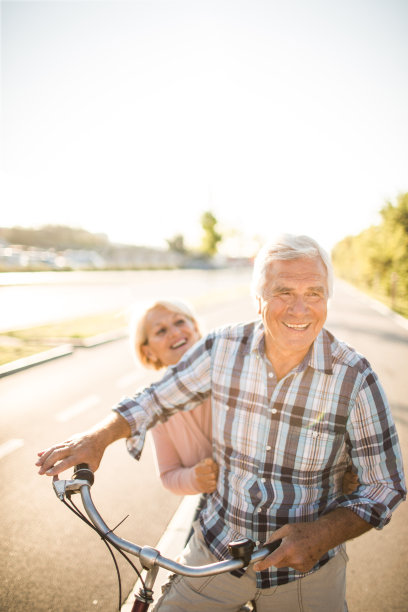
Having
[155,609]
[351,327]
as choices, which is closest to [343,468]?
[155,609]

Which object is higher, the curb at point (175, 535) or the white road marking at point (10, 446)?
the curb at point (175, 535)

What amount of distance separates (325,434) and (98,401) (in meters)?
4.61

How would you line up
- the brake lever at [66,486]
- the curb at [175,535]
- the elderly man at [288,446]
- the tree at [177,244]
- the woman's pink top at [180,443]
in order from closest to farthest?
1. the brake lever at [66,486]
2. the elderly man at [288,446]
3. the woman's pink top at [180,443]
4. the curb at [175,535]
5. the tree at [177,244]

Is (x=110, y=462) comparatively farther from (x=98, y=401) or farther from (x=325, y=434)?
(x=325, y=434)

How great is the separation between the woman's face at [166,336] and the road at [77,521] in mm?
1542

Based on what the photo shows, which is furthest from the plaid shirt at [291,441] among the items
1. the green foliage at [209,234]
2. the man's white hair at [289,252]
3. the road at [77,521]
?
the green foliage at [209,234]

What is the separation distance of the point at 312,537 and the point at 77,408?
A: 14.8ft

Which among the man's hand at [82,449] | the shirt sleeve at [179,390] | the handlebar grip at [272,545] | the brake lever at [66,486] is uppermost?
the shirt sleeve at [179,390]

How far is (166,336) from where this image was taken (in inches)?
92.4

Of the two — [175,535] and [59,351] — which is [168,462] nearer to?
[175,535]

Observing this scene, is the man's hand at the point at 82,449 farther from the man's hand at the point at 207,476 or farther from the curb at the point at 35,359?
the curb at the point at 35,359

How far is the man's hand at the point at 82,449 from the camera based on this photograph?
1245mm

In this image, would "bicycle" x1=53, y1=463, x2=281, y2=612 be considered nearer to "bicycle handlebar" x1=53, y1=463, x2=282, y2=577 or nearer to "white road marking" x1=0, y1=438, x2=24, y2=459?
"bicycle handlebar" x1=53, y1=463, x2=282, y2=577

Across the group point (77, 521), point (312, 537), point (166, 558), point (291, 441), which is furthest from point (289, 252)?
point (77, 521)
